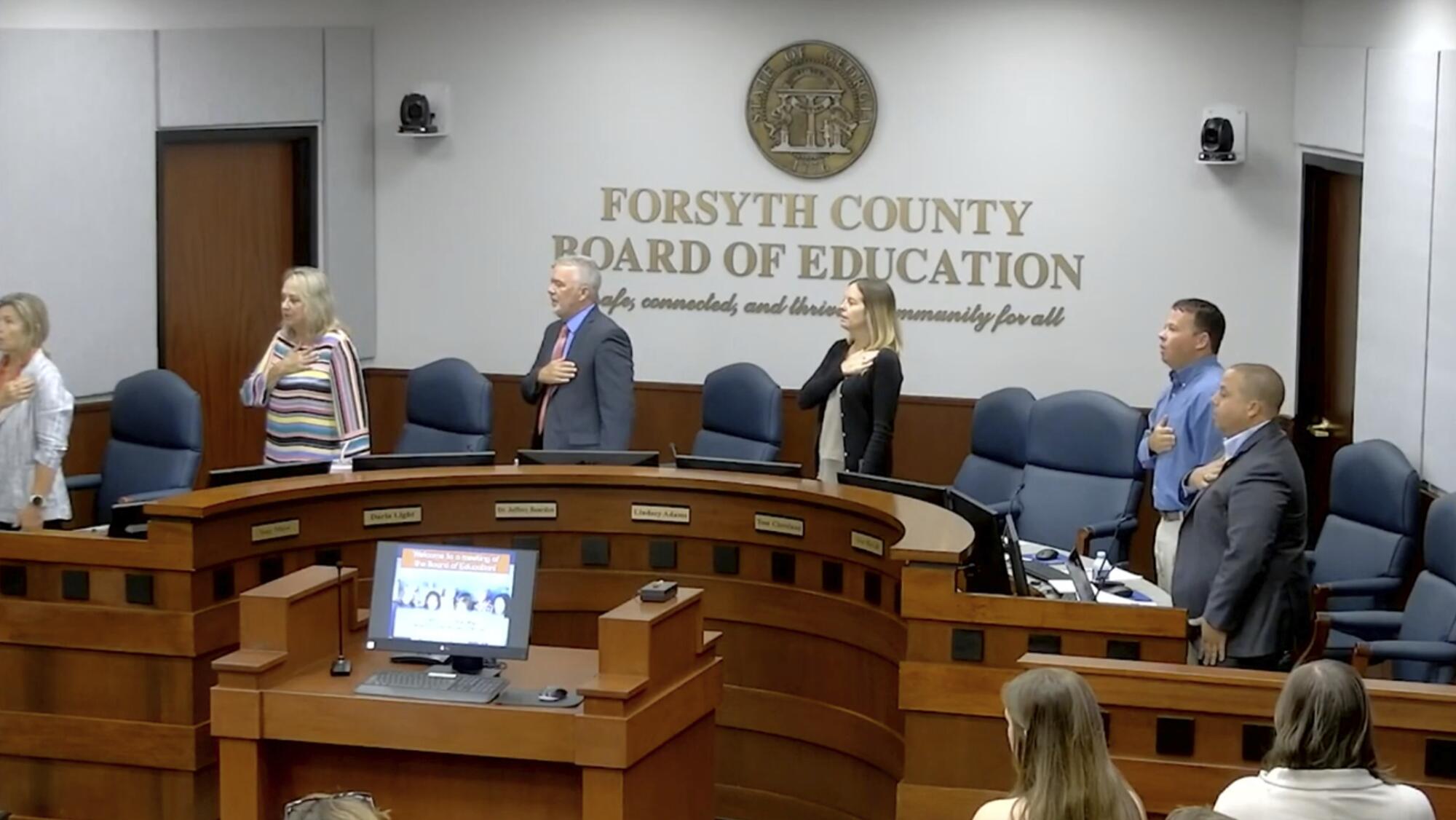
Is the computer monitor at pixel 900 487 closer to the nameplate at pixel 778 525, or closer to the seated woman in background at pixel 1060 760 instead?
the nameplate at pixel 778 525

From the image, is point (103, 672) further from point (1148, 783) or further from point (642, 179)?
point (642, 179)

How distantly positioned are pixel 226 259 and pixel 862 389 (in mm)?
3662

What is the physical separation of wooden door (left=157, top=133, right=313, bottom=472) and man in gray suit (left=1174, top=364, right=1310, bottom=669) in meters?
5.34

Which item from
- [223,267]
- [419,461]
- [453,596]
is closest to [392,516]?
[419,461]

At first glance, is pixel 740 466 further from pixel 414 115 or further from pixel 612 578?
pixel 414 115

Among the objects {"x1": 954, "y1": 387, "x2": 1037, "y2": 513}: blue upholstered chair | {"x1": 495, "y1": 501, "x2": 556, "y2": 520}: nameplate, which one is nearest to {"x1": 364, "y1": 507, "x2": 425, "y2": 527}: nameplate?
{"x1": 495, "y1": 501, "x2": 556, "y2": 520}: nameplate

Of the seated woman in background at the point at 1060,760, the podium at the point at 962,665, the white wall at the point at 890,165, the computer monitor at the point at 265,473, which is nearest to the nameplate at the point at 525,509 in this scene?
the computer monitor at the point at 265,473

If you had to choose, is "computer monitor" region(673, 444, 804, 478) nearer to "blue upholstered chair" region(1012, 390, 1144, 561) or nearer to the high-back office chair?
"blue upholstered chair" region(1012, 390, 1144, 561)

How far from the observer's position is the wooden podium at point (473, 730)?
5.25 metres

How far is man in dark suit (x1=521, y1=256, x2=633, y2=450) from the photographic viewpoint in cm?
770

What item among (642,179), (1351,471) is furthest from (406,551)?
(642,179)

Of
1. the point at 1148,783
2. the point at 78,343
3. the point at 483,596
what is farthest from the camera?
the point at 78,343

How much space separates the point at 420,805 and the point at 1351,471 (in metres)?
3.74

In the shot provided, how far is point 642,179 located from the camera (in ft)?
33.6
